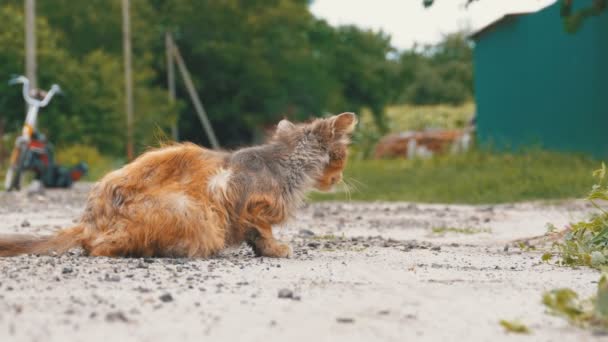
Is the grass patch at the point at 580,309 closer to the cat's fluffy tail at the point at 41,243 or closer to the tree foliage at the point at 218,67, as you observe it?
the cat's fluffy tail at the point at 41,243

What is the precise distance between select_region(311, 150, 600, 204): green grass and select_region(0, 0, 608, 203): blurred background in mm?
A: 55

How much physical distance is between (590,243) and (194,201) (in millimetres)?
2546

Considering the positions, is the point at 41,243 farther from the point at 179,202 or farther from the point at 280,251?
the point at 280,251

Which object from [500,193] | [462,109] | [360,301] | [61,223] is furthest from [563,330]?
[462,109]

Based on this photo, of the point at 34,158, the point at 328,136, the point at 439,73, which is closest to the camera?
the point at 328,136

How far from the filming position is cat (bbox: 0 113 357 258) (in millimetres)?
5574

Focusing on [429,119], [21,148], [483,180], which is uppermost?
[21,148]

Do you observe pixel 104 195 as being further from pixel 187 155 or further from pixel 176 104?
pixel 176 104

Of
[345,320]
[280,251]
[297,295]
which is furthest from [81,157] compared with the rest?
[345,320]

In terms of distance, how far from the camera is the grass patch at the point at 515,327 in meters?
3.59

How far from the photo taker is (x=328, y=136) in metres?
6.30

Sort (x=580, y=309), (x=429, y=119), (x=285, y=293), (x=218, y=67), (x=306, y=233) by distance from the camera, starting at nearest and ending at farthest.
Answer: (x=580, y=309)
(x=285, y=293)
(x=306, y=233)
(x=429, y=119)
(x=218, y=67)

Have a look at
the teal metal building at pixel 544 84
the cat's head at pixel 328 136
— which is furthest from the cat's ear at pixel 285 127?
the teal metal building at pixel 544 84

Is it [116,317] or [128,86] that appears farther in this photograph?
[128,86]
